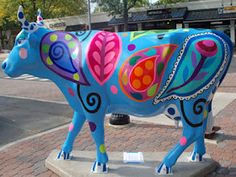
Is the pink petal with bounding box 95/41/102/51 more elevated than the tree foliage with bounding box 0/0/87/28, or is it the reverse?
the tree foliage with bounding box 0/0/87/28

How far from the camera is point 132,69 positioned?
3.89 meters

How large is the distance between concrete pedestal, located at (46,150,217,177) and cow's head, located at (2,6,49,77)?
131cm

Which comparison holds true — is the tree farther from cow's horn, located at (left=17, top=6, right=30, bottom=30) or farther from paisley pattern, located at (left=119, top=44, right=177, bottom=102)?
paisley pattern, located at (left=119, top=44, right=177, bottom=102)

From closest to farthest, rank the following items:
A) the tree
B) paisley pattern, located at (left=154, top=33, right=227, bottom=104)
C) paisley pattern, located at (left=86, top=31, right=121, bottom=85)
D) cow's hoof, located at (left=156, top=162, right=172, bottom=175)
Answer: paisley pattern, located at (left=154, top=33, right=227, bottom=104), paisley pattern, located at (left=86, top=31, right=121, bottom=85), cow's hoof, located at (left=156, top=162, right=172, bottom=175), the tree

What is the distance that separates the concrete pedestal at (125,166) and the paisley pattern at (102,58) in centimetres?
120

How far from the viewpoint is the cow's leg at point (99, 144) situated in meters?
4.17

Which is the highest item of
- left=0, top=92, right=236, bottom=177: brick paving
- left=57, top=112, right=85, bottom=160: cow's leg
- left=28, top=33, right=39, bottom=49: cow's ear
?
left=28, top=33, right=39, bottom=49: cow's ear

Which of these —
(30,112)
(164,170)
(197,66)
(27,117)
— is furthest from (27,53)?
(30,112)

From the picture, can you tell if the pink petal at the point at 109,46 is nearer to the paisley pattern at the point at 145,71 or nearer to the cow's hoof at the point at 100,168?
the paisley pattern at the point at 145,71

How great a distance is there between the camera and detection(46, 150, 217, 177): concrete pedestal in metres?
4.28

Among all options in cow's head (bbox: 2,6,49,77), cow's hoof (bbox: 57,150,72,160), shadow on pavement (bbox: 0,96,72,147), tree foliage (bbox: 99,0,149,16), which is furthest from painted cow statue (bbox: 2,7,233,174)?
tree foliage (bbox: 99,0,149,16)

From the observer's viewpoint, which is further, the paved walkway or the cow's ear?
the paved walkway

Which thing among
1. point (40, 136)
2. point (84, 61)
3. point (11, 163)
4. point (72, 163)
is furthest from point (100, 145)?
point (40, 136)

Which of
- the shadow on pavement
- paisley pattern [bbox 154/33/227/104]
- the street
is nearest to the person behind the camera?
paisley pattern [bbox 154/33/227/104]
